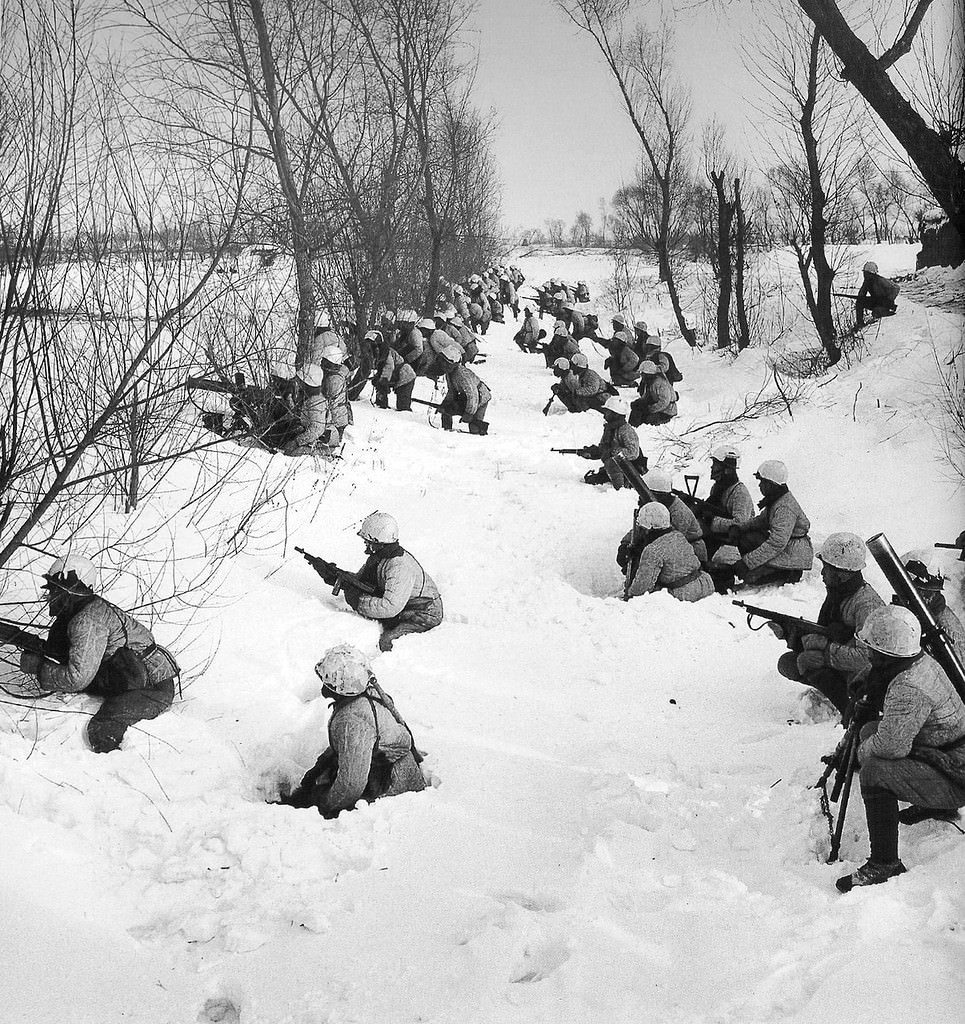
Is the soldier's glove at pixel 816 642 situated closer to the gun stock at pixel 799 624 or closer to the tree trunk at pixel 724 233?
the gun stock at pixel 799 624

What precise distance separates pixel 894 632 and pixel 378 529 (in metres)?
3.71

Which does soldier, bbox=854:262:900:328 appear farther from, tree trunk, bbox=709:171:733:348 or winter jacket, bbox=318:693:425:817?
winter jacket, bbox=318:693:425:817

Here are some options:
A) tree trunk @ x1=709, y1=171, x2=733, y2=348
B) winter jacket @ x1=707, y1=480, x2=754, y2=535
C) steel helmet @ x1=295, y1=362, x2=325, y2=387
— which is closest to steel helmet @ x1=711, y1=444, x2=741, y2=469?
winter jacket @ x1=707, y1=480, x2=754, y2=535

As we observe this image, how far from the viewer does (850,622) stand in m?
4.75

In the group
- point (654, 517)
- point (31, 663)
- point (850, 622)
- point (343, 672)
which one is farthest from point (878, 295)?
point (31, 663)

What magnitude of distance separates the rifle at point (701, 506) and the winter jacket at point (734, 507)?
5 cm

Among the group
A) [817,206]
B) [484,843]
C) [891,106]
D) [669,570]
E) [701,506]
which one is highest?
[817,206]

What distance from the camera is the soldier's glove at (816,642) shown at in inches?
189

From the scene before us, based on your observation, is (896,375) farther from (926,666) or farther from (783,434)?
(926,666)

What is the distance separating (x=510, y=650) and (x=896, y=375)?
6.73 meters

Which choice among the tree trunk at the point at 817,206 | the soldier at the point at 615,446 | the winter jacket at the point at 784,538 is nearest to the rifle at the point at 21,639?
the winter jacket at the point at 784,538

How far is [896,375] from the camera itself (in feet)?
31.6

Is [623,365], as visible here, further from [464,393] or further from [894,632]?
[894,632]

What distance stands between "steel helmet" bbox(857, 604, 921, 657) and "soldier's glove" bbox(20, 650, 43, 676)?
13.7 ft
